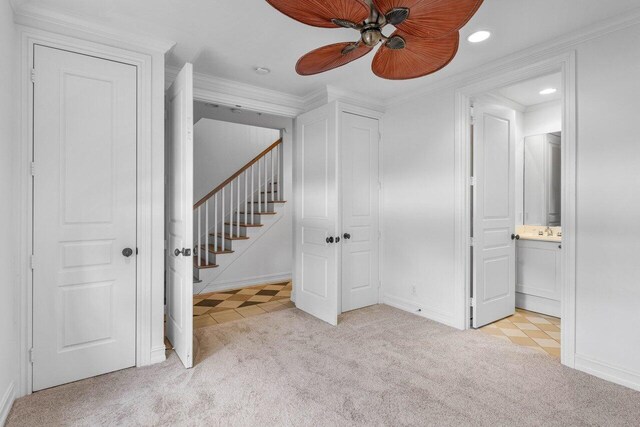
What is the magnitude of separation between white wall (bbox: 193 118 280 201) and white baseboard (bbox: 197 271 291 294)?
155cm

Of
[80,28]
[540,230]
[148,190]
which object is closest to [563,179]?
[540,230]

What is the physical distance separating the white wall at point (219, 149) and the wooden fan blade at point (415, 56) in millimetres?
4295

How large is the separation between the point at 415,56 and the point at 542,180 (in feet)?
10.9

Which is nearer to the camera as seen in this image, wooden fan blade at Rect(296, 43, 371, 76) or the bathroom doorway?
wooden fan blade at Rect(296, 43, 371, 76)

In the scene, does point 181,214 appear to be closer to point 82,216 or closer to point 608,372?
point 82,216

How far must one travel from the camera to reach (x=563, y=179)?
2.58 metres

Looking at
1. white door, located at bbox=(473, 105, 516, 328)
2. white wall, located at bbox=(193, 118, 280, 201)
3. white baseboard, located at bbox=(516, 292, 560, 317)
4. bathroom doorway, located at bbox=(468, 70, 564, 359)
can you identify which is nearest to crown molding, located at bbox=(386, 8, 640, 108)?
bathroom doorway, located at bbox=(468, 70, 564, 359)

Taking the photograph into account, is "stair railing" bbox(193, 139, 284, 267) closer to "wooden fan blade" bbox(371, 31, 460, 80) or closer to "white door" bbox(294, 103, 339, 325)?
"white door" bbox(294, 103, 339, 325)

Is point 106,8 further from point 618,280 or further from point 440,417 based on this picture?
point 618,280

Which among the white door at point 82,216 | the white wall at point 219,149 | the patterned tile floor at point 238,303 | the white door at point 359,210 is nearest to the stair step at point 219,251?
the patterned tile floor at point 238,303

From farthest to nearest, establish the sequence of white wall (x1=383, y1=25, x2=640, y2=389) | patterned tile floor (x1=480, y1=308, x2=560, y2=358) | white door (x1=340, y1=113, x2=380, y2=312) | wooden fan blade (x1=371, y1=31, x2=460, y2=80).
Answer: white door (x1=340, y1=113, x2=380, y2=312), patterned tile floor (x1=480, y1=308, x2=560, y2=358), white wall (x1=383, y1=25, x2=640, y2=389), wooden fan blade (x1=371, y1=31, x2=460, y2=80)

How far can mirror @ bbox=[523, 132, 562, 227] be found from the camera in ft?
13.1

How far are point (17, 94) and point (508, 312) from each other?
4.69 meters

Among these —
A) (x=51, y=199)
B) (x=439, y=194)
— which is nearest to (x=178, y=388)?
(x=51, y=199)
